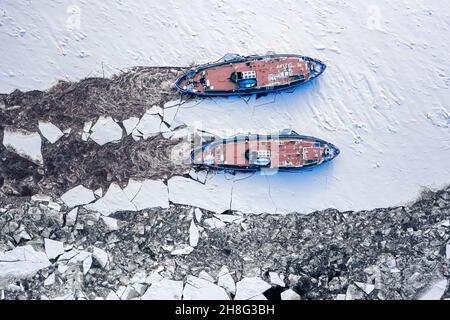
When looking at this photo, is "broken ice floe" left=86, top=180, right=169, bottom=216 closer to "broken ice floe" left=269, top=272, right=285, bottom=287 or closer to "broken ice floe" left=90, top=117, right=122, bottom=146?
"broken ice floe" left=90, top=117, right=122, bottom=146

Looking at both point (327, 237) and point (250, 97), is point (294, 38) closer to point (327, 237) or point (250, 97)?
point (250, 97)

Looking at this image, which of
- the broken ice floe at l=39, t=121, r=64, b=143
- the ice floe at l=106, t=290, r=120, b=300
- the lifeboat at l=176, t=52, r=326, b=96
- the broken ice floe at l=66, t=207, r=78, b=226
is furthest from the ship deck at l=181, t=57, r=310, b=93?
the ice floe at l=106, t=290, r=120, b=300

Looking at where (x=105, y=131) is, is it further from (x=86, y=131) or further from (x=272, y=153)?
(x=272, y=153)

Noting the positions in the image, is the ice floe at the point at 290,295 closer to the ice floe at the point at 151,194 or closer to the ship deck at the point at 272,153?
the ship deck at the point at 272,153

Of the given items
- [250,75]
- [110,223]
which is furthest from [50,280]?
[250,75]

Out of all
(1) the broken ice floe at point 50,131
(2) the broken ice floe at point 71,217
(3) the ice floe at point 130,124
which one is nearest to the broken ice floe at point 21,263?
(2) the broken ice floe at point 71,217
